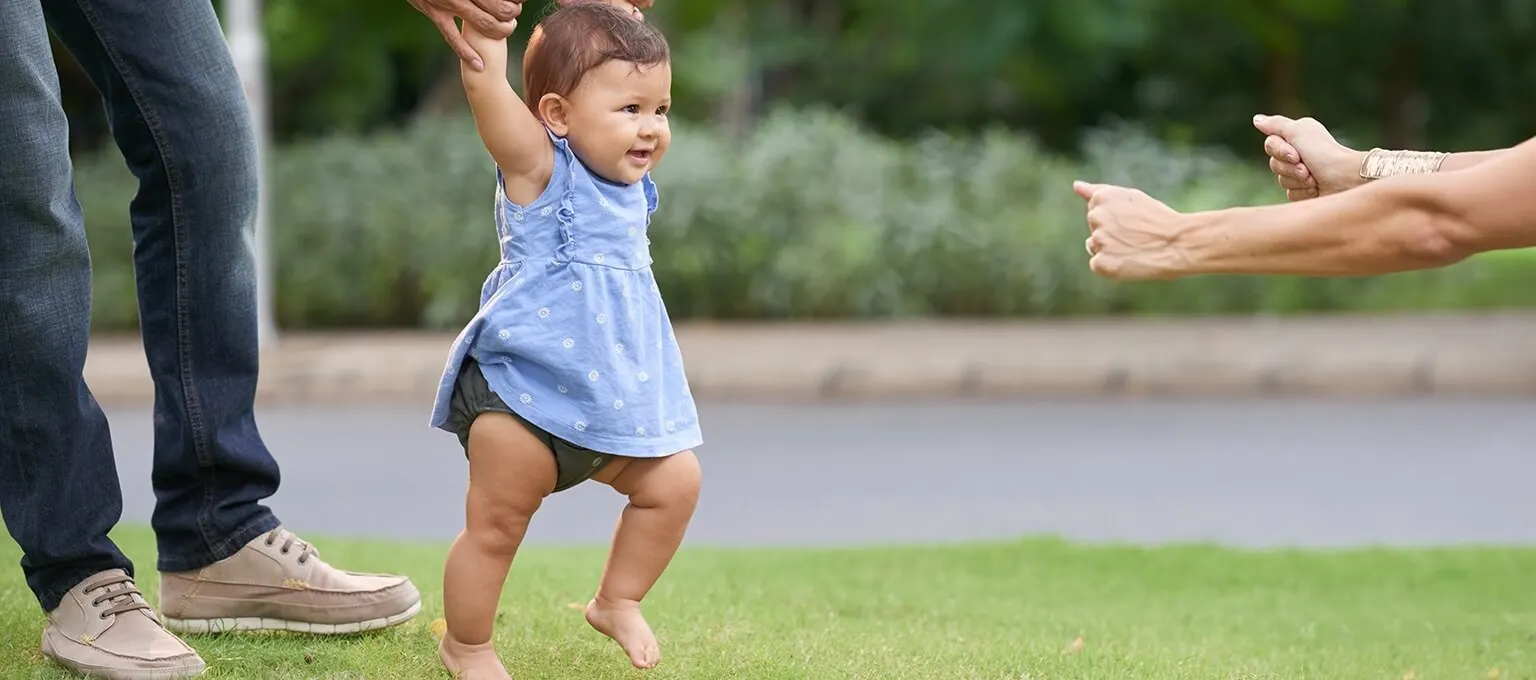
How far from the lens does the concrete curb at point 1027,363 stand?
414 inches

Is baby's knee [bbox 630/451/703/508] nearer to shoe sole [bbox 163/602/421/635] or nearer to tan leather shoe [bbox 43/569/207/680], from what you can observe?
shoe sole [bbox 163/602/421/635]

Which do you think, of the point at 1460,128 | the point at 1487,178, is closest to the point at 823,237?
the point at 1487,178

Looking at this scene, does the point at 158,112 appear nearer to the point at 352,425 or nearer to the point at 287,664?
the point at 287,664

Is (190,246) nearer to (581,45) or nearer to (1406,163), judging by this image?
(581,45)

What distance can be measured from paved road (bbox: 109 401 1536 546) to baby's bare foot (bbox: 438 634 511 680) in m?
3.45

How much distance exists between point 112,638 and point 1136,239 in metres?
1.91

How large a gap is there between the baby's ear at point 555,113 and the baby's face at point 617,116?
0.01 metres

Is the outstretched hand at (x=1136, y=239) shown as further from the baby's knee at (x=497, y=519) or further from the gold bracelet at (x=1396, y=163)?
the baby's knee at (x=497, y=519)

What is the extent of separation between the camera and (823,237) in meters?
12.7

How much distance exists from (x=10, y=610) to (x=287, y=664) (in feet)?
2.70

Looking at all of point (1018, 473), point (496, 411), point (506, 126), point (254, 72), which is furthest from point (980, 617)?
point (254, 72)

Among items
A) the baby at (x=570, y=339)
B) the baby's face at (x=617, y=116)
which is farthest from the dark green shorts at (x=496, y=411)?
the baby's face at (x=617, y=116)

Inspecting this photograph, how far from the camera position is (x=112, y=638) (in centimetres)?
317

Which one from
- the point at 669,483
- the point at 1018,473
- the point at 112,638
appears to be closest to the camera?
the point at 669,483
